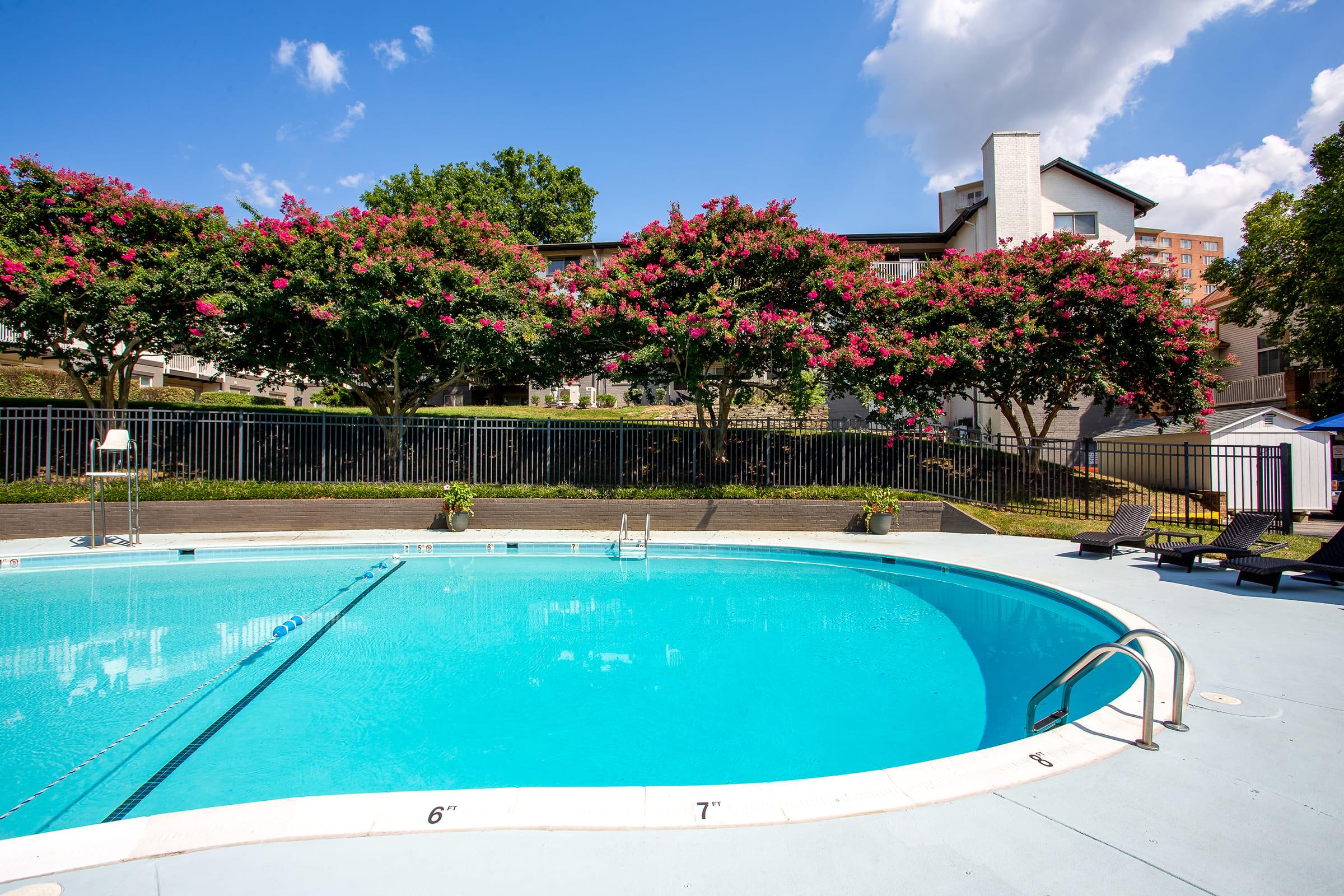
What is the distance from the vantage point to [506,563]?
1134 cm

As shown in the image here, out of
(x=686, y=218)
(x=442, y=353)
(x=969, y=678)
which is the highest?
(x=686, y=218)

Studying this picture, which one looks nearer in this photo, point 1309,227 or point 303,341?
point 303,341

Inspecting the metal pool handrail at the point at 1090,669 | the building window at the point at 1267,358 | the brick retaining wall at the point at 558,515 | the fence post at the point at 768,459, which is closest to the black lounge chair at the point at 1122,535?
the brick retaining wall at the point at 558,515

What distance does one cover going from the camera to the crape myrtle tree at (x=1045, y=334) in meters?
14.6

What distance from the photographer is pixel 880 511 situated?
13609mm

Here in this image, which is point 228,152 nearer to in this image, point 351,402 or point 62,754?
point 62,754

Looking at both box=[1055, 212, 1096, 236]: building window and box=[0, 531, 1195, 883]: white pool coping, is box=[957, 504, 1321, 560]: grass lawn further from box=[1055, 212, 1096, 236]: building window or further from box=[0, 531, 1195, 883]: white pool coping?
box=[1055, 212, 1096, 236]: building window

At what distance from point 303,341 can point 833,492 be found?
43.8 feet

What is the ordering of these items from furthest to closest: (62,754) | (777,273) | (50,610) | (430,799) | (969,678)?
(777,273) < (50,610) < (969,678) < (62,754) < (430,799)

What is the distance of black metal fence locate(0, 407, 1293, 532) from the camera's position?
45.8 ft

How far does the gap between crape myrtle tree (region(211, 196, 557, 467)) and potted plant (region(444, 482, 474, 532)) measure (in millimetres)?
2266

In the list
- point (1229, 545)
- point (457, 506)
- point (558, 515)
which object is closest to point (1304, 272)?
point (1229, 545)

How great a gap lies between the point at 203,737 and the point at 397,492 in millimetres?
10152

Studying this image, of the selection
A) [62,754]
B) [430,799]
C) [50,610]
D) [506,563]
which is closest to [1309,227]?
[506,563]
